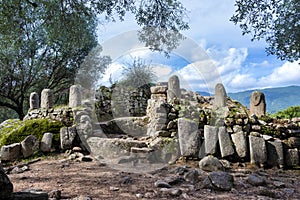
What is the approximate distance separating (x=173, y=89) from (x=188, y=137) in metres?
4.50

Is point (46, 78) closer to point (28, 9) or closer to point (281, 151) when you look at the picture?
point (28, 9)

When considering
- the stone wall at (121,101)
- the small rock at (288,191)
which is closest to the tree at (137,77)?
A: the stone wall at (121,101)

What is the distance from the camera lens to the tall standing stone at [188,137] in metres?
6.62

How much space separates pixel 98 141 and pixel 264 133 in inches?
183

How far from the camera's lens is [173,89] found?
11.0m

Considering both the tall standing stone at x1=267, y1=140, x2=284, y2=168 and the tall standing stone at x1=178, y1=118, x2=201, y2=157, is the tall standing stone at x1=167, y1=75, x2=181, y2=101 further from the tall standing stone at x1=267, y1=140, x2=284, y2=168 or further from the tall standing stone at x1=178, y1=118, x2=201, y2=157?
the tall standing stone at x1=267, y1=140, x2=284, y2=168

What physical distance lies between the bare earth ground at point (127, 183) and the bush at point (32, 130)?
1939mm

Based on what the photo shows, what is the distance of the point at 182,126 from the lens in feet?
22.4

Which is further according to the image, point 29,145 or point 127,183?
point 29,145

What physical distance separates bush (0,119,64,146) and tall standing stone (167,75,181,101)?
4494 millimetres

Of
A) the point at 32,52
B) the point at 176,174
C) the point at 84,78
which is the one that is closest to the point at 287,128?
the point at 176,174

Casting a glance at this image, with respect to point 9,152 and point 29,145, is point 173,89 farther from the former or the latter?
point 9,152

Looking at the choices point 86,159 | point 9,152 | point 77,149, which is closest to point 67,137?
point 77,149

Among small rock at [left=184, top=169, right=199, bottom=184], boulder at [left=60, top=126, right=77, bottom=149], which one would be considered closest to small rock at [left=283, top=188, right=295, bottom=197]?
small rock at [left=184, top=169, right=199, bottom=184]
